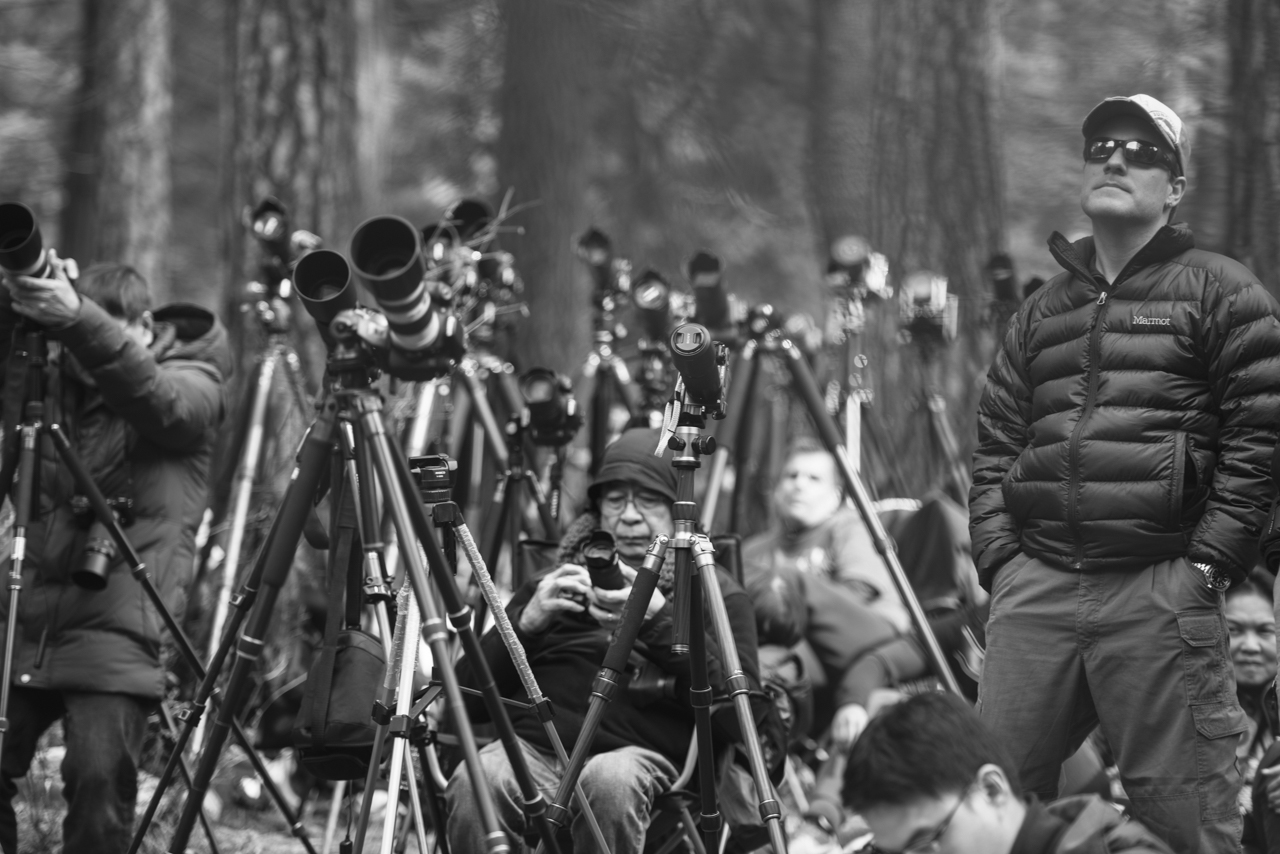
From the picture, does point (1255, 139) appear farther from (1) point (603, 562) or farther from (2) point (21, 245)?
(2) point (21, 245)

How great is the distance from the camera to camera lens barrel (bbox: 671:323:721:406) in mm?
3502

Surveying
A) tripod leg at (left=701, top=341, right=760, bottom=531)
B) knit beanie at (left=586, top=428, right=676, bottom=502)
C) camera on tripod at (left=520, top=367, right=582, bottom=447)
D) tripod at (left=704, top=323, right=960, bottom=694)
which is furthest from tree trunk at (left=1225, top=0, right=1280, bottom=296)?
camera on tripod at (left=520, top=367, right=582, bottom=447)

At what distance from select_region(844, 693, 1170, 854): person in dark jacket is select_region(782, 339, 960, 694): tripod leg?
2087mm

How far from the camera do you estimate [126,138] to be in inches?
424

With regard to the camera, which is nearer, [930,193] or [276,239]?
[276,239]

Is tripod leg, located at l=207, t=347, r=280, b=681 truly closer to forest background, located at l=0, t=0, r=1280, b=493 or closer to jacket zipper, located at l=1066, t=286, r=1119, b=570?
forest background, located at l=0, t=0, r=1280, b=493

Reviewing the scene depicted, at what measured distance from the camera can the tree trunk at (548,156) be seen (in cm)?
886

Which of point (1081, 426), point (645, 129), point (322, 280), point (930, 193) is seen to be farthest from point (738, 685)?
point (645, 129)

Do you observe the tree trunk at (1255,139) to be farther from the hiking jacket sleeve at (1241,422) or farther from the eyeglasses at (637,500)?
the eyeglasses at (637,500)

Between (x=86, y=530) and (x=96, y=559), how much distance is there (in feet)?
0.65

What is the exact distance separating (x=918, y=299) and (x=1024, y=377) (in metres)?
2.85

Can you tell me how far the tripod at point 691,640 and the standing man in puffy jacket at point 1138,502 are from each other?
629 mm

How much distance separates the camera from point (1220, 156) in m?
5.79

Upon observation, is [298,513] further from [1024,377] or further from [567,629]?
[1024,377]
